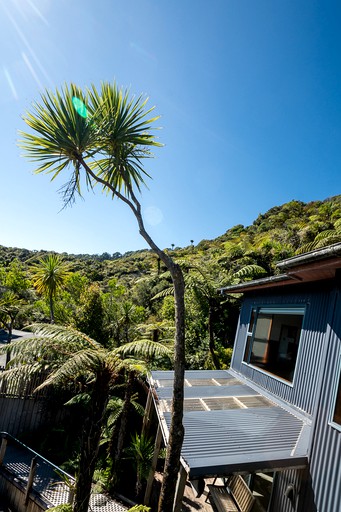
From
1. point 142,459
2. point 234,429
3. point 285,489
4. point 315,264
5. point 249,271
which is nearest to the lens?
point 315,264

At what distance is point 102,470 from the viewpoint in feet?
25.2

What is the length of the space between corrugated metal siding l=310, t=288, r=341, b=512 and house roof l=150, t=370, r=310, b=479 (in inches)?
9.1

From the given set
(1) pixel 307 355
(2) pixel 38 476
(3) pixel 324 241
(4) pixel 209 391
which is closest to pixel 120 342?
(2) pixel 38 476

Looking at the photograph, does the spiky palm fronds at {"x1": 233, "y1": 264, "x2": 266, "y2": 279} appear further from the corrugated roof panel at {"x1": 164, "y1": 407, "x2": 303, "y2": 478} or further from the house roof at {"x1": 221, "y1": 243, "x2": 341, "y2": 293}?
the corrugated roof panel at {"x1": 164, "y1": 407, "x2": 303, "y2": 478}

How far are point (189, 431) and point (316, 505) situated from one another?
76.0 inches

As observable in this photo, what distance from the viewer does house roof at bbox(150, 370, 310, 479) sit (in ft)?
12.1

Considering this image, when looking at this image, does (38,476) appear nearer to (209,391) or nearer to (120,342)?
(209,391)

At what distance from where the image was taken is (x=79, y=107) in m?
3.78

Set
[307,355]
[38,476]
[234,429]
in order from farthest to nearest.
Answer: [38,476]
[307,355]
[234,429]

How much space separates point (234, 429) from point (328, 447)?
138 centimetres

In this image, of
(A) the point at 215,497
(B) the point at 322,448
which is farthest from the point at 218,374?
(B) the point at 322,448

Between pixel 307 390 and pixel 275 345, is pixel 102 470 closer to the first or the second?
pixel 307 390

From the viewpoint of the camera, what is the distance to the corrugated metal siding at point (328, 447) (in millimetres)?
3590

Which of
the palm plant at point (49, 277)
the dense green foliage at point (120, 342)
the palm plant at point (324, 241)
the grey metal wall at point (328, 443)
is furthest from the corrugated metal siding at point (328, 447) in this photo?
the palm plant at point (49, 277)
